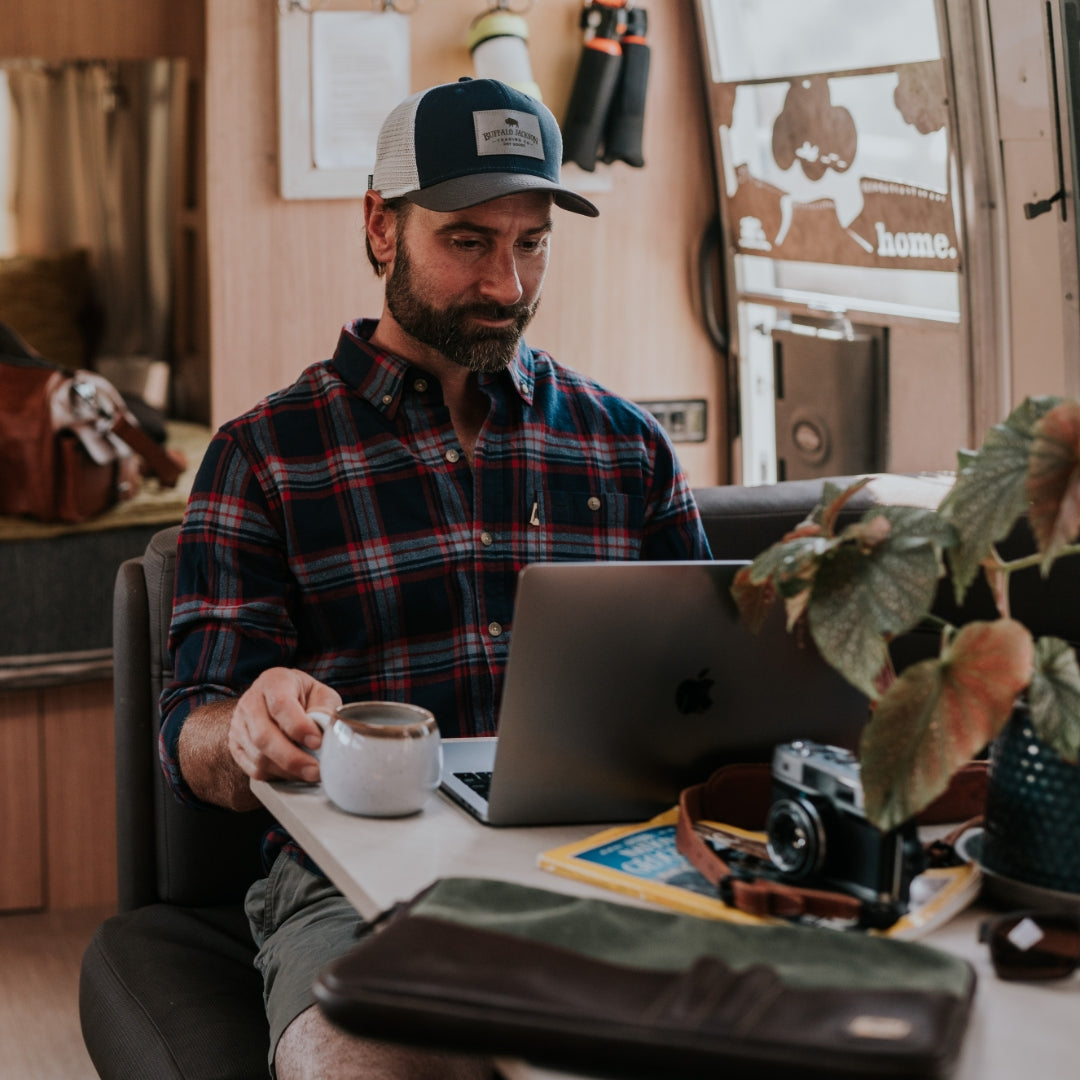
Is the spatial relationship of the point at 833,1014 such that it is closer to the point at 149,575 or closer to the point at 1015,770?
the point at 1015,770

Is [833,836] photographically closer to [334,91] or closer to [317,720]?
[317,720]

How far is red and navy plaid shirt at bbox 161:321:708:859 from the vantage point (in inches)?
60.8

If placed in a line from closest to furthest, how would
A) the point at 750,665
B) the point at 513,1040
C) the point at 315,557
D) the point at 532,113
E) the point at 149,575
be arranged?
1. the point at 513,1040
2. the point at 750,665
3. the point at 315,557
4. the point at 532,113
5. the point at 149,575

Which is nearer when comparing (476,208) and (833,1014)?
(833,1014)

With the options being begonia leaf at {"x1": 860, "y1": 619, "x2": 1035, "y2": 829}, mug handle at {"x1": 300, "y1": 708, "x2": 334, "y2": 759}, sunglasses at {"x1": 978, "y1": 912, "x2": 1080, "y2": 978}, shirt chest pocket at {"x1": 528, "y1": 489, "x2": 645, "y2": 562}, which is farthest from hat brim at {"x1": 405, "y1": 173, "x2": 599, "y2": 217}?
sunglasses at {"x1": 978, "y1": 912, "x2": 1080, "y2": 978}

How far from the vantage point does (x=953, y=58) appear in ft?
8.25

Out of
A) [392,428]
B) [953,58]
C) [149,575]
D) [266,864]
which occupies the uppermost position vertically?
[953,58]

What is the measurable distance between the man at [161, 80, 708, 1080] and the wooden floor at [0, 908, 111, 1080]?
40.8 inches

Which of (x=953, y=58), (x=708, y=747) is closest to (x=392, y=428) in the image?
(x=708, y=747)

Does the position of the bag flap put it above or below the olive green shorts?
above

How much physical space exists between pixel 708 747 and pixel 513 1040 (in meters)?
0.44

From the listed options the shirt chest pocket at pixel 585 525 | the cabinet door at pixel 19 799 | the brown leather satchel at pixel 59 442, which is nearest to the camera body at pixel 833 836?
the shirt chest pocket at pixel 585 525

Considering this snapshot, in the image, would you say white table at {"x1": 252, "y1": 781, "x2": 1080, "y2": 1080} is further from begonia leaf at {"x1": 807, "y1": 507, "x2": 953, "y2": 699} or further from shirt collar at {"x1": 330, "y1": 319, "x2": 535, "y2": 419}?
shirt collar at {"x1": 330, "y1": 319, "x2": 535, "y2": 419}

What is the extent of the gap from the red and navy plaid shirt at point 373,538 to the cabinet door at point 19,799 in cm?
147
